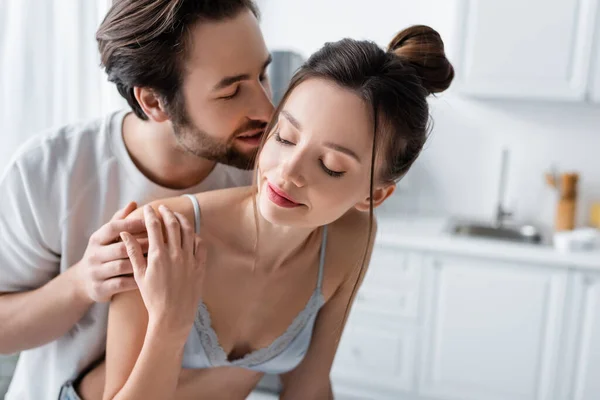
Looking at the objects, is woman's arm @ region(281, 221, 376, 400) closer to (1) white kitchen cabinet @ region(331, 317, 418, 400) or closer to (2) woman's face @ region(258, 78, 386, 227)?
(2) woman's face @ region(258, 78, 386, 227)

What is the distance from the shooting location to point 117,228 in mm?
843

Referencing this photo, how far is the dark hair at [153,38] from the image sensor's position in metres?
0.98

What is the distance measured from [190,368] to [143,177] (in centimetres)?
36

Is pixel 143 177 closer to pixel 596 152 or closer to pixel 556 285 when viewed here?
pixel 556 285

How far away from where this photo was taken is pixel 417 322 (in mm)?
2508

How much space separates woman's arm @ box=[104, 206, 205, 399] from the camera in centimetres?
80

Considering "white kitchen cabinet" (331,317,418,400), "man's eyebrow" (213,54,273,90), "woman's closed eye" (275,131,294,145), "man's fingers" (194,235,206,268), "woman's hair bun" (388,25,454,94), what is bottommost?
"white kitchen cabinet" (331,317,418,400)

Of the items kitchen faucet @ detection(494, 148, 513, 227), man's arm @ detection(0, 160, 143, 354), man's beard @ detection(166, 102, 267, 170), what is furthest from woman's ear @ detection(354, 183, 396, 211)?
kitchen faucet @ detection(494, 148, 513, 227)

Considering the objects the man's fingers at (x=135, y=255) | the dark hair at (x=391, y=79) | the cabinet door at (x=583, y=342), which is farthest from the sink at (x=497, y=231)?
the man's fingers at (x=135, y=255)

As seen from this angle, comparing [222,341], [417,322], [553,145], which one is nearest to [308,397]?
[222,341]

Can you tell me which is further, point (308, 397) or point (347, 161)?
point (308, 397)

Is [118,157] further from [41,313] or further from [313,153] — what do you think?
[313,153]

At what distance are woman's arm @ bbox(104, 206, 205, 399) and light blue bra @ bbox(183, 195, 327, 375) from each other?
0.38ft

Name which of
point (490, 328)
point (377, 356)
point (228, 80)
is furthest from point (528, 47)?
point (228, 80)
